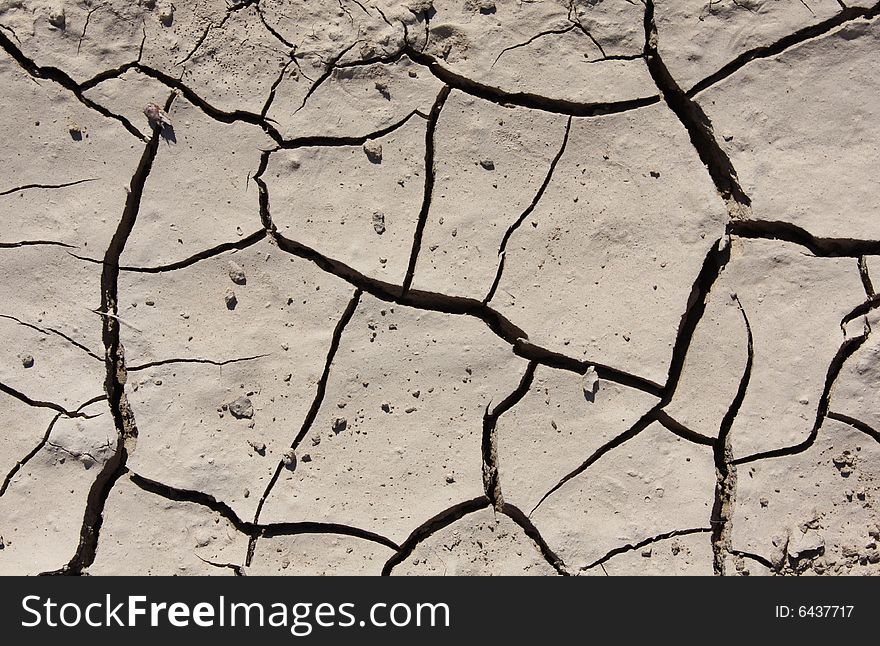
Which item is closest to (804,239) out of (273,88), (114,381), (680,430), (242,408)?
(680,430)

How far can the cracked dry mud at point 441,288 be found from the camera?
337cm

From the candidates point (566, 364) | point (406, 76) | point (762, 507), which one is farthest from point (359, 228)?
point (762, 507)

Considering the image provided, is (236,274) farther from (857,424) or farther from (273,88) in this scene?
(857,424)

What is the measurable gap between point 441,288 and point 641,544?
4.26 feet

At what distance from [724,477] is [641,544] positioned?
1.39ft

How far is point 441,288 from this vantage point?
11.1 ft

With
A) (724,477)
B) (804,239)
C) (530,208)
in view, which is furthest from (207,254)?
(804,239)

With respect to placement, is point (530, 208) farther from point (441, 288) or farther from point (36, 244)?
point (36, 244)

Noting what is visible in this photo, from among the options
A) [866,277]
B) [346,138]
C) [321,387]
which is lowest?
[321,387]

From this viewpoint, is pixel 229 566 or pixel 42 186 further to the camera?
pixel 42 186

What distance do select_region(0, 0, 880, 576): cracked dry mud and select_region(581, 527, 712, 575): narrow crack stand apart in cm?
1

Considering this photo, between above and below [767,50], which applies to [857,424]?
below

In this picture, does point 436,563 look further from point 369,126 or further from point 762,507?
point 369,126

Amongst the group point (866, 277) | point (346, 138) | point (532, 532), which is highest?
point (346, 138)
